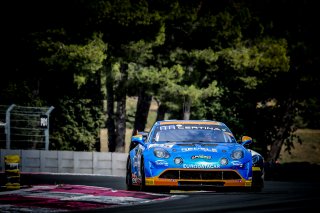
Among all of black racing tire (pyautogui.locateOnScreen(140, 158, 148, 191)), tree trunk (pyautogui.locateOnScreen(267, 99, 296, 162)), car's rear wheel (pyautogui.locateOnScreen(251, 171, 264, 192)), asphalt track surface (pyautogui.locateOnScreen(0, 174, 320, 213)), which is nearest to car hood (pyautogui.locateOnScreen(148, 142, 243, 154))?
black racing tire (pyautogui.locateOnScreen(140, 158, 148, 191))

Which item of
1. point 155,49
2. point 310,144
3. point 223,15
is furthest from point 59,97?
point 310,144

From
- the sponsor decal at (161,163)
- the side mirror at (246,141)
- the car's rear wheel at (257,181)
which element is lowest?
the car's rear wheel at (257,181)

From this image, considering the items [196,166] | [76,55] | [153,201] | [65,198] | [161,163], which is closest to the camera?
[153,201]

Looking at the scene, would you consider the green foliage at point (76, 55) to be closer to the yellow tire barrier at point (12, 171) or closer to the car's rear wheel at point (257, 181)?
the yellow tire barrier at point (12, 171)

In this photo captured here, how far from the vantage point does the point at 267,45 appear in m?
34.6

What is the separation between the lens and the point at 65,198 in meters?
12.2

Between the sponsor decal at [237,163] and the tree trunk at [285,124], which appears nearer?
the sponsor decal at [237,163]

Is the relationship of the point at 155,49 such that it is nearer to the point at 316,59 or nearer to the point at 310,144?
the point at 316,59

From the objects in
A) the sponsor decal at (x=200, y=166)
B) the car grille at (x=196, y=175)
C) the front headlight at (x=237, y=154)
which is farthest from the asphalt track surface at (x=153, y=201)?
the front headlight at (x=237, y=154)

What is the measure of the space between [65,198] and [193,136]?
9.90 feet

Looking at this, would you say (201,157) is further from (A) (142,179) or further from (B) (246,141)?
(B) (246,141)

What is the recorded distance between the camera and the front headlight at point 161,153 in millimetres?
12880

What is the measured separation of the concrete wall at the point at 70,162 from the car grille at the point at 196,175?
12106mm

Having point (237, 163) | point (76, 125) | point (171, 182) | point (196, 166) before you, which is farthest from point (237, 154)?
point (76, 125)
